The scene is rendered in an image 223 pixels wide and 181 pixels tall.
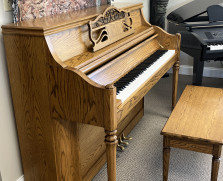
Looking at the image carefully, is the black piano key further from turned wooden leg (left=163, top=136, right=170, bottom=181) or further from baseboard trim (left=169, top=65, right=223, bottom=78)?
baseboard trim (left=169, top=65, right=223, bottom=78)

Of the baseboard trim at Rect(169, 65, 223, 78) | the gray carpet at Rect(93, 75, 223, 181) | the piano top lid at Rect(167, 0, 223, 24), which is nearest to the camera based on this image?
the gray carpet at Rect(93, 75, 223, 181)

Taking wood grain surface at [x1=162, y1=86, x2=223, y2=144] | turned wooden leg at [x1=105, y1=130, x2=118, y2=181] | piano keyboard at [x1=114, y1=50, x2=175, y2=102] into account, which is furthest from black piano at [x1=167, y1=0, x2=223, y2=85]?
turned wooden leg at [x1=105, y1=130, x2=118, y2=181]

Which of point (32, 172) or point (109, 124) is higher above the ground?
point (109, 124)

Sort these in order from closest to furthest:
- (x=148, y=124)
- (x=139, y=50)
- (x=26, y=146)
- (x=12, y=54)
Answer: (x=12, y=54) < (x=26, y=146) < (x=139, y=50) < (x=148, y=124)

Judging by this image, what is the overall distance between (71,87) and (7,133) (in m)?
0.56

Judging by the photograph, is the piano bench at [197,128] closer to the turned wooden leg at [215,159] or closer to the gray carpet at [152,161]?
the turned wooden leg at [215,159]

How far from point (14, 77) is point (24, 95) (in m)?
0.12

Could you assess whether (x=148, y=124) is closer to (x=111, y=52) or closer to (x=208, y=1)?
(x=111, y=52)

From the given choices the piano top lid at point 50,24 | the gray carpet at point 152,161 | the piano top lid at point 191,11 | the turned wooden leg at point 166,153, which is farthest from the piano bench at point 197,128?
the piano top lid at point 191,11

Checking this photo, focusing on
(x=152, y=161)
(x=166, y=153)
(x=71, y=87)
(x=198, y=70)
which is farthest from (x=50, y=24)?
(x=198, y=70)

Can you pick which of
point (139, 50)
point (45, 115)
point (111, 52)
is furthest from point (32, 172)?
point (139, 50)

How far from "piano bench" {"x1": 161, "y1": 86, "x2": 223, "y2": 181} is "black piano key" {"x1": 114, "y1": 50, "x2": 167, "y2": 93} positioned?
375 mm

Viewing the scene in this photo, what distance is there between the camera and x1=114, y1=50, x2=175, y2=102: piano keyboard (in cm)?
182

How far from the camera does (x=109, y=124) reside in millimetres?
1531
